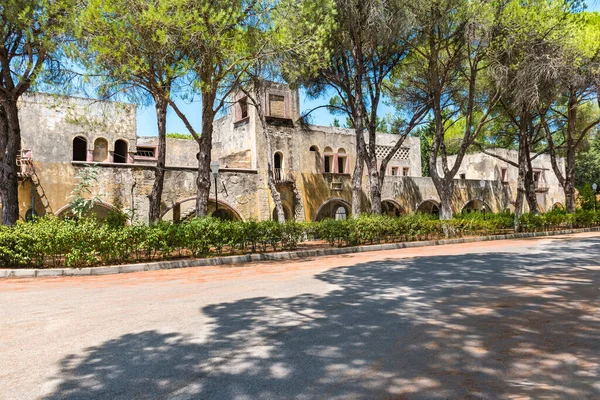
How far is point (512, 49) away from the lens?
59.1 feet

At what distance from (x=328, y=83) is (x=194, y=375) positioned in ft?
56.9

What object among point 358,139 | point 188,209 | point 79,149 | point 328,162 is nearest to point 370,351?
point 358,139

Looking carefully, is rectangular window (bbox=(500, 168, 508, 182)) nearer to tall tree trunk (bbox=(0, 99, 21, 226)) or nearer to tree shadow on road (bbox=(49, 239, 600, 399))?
tree shadow on road (bbox=(49, 239, 600, 399))

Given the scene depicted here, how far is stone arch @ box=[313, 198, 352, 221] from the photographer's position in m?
24.0

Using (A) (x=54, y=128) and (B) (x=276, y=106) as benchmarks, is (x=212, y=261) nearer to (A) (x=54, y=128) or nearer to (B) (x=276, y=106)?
(A) (x=54, y=128)

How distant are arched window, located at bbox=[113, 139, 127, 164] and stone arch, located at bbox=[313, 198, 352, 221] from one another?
396 inches

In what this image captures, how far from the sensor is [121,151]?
74.5ft

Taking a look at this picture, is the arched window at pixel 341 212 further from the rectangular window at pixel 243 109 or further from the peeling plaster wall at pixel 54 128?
the peeling plaster wall at pixel 54 128

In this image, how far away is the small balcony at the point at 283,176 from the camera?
22188 mm

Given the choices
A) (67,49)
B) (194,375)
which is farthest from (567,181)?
(194,375)

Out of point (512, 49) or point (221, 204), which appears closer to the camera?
point (512, 49)

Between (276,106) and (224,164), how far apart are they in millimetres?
4192

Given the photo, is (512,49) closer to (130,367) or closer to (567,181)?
(567,181)

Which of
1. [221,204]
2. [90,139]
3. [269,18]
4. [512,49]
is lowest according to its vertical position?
[221,204]
